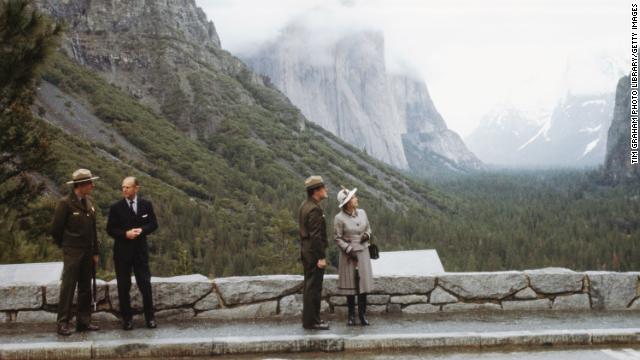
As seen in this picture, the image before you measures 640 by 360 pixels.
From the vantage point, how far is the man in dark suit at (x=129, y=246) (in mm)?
9203

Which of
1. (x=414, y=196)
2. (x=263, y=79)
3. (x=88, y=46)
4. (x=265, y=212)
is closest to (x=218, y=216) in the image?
(x=265, y=212)

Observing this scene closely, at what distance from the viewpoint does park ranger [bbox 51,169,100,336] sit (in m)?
9.02

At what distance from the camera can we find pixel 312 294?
9.23 m

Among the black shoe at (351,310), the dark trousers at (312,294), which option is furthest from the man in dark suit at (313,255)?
the black shoe at (351,310)

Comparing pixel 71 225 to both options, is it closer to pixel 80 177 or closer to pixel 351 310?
pixel 80 177

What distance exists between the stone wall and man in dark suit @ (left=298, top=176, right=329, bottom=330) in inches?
36.5

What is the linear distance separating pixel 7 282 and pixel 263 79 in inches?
6734

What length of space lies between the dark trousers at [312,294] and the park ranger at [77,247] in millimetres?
2828

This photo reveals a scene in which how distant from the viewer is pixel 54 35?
1549 centimetres

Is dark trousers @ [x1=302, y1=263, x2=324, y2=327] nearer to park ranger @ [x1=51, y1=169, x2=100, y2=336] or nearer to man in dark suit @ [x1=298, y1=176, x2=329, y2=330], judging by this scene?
man in dark suit @ [x1=298, y1=176, x2=329, y2=330]

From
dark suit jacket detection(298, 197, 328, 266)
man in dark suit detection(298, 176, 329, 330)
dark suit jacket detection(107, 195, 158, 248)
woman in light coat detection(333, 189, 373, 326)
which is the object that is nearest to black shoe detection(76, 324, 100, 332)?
dark suit jacket detection(107, 195, 158, 248)

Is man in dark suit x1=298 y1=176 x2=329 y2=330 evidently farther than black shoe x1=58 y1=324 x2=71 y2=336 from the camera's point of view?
Yes

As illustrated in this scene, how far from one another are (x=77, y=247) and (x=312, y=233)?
10.2ft

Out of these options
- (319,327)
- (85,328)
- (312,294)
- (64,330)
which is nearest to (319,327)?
(319,327)
